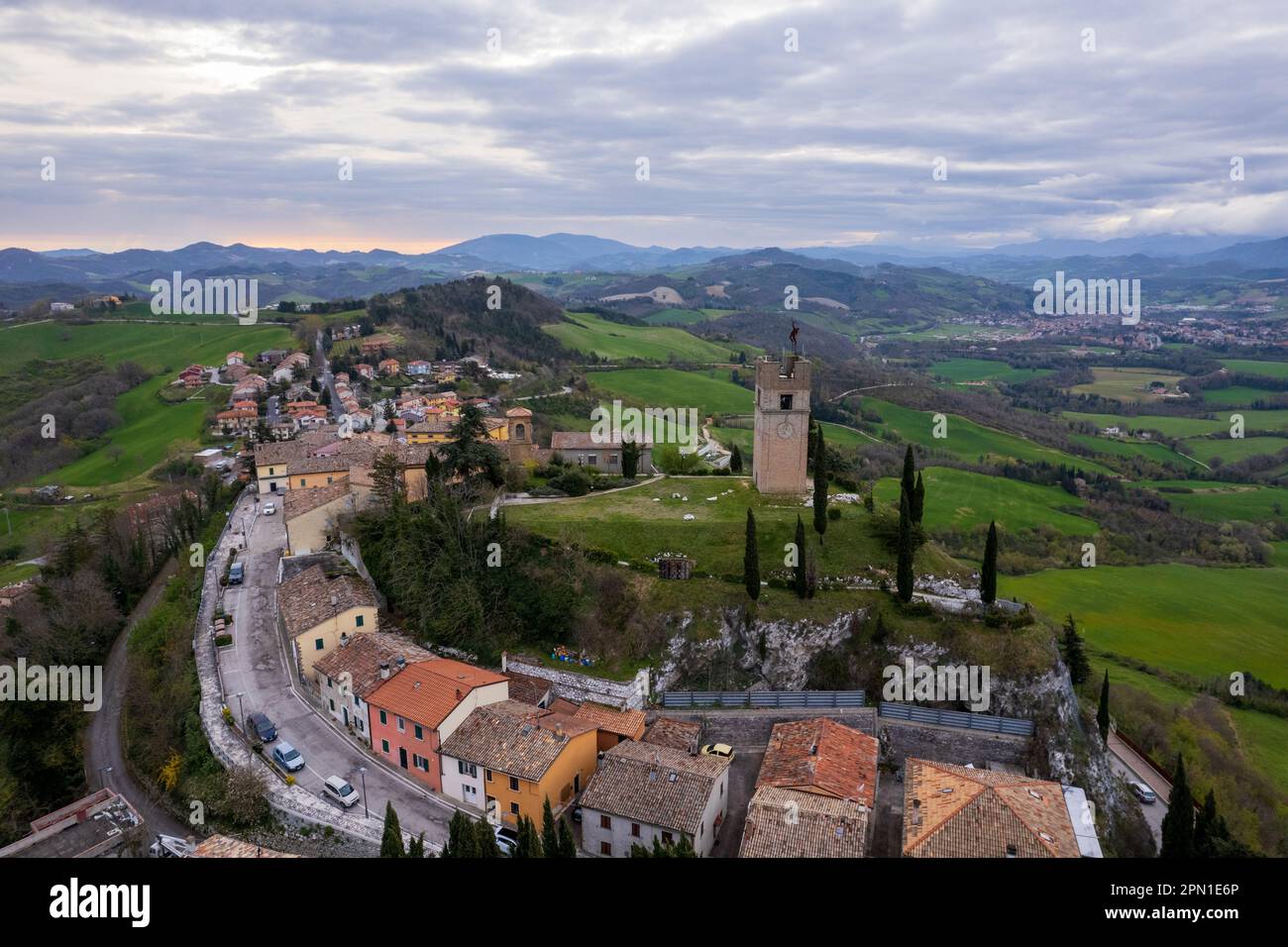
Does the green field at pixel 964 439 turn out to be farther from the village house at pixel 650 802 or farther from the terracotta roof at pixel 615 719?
the village house at pixel 650 802

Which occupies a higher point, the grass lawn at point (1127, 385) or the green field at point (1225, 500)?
the grass lawn at point (1127, 385)

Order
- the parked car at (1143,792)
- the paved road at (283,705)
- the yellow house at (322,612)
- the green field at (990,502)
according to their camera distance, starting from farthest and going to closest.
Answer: the green field at (990,502), the yellow house at (322,612), the parked car at (1143,792), the paved road at (283,705)

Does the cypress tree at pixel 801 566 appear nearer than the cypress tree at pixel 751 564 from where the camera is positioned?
No

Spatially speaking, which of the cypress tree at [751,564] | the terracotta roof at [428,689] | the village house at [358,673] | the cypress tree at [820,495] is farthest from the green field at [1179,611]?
the village house at [358,673]

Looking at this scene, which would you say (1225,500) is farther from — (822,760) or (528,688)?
(528,688)
